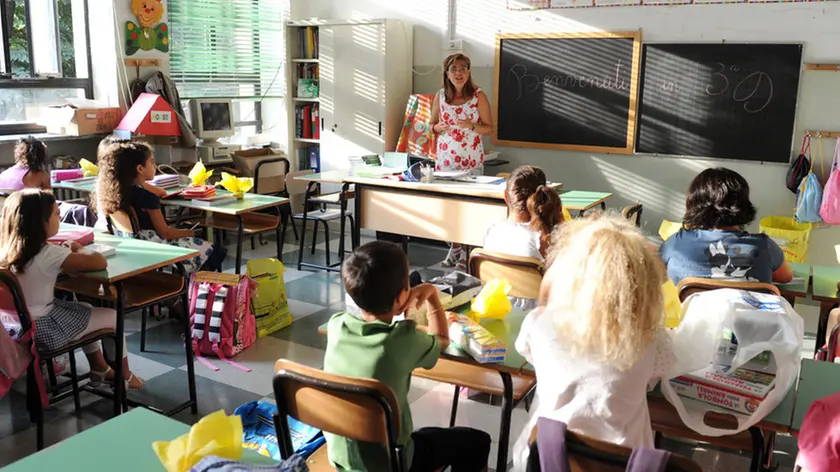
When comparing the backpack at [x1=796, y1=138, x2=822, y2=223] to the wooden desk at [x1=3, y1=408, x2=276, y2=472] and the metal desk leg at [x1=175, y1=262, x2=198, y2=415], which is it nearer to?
the metal desk leg at [x1=175, y1=262, x2=198, y2=415]

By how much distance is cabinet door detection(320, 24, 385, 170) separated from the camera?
6676 mm

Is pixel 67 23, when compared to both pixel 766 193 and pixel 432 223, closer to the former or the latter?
pixel 432 223

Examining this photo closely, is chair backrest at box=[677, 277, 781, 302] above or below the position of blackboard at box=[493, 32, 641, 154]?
below

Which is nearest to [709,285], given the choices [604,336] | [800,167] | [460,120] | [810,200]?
[604,336]

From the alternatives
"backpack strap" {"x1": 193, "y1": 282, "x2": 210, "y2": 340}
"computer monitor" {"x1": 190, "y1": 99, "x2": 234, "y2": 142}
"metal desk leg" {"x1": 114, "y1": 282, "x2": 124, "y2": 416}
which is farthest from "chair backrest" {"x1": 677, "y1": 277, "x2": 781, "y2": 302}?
"computer monitor" {"x1": 190, "y1": 99, "x2": 234, "y2": 142}

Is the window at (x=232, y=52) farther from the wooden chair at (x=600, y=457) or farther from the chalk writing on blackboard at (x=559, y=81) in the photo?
the wooden chair at (x=600, y=457)

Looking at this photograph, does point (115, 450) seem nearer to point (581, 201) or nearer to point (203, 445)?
point (203, 445)

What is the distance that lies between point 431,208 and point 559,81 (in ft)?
6.67

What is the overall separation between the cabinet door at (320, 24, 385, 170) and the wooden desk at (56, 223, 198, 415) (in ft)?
12.0

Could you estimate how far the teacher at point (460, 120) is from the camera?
5.12 meters

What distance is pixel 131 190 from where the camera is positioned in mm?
4027

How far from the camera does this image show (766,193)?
213 inches

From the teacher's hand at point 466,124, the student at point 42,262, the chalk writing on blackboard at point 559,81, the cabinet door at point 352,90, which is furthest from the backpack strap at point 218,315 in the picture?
the chalk writing on blackboard at point 559,81

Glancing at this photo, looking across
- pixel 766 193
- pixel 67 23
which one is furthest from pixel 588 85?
pixel 67 23
